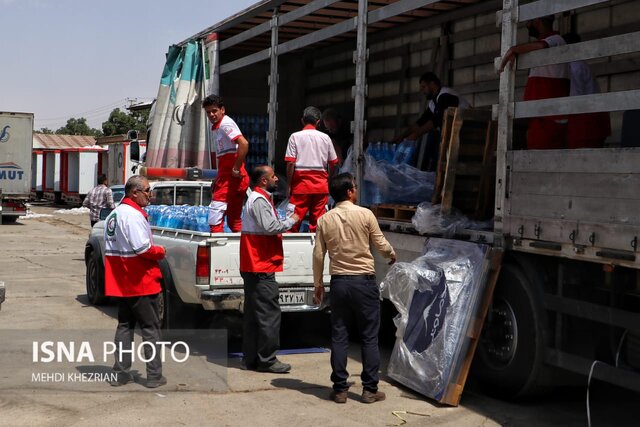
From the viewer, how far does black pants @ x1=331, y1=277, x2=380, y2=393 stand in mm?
6367

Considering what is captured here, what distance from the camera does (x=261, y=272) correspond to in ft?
24.1

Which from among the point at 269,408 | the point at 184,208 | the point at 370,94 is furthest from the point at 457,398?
the point at 370,94

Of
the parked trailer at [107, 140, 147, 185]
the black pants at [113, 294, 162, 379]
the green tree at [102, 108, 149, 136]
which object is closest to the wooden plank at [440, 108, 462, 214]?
the black pants at [113, 294, 162, 379]

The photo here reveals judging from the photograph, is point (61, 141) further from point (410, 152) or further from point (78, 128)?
point (410, 152)

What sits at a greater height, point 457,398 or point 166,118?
point 166,118

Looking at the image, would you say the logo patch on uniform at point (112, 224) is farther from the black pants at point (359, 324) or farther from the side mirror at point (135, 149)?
the side mirror at point (135, 149)

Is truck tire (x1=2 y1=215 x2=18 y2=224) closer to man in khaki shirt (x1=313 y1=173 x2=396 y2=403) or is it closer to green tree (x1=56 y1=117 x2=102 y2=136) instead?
man in khaki shirt (x1=313 y1=173 x2=396 y2=403)

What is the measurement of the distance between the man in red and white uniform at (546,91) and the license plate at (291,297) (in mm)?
2631

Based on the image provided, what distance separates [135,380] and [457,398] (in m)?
2.65

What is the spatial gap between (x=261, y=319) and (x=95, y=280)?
426 centimetres

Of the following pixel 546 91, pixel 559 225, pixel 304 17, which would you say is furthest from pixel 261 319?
pixel 304 17

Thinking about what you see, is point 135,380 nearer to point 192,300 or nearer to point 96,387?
point 96,387

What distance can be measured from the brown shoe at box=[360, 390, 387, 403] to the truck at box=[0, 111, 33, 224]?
24.1m

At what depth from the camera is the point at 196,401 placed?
20.9 feet
